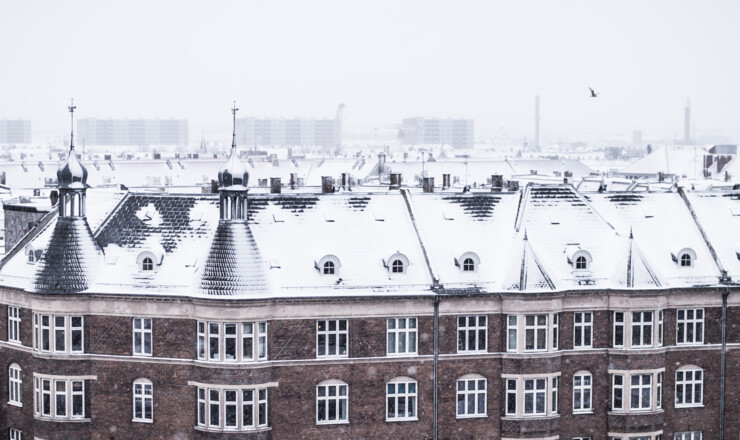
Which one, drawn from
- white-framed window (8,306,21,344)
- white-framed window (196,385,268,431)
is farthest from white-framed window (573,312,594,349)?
white-framed window (8,306,21,344)

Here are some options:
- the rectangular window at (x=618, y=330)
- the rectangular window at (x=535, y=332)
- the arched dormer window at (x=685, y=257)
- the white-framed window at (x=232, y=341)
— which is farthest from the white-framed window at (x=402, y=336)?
the arched dormer window at (x=685, y=257)

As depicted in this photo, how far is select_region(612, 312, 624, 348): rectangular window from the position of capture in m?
61.4

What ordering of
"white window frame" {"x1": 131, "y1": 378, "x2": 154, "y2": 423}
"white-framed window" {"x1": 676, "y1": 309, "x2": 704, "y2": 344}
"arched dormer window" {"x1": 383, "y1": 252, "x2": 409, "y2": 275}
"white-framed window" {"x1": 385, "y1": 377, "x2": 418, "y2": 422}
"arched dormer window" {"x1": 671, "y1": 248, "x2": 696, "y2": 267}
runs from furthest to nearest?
"arched dormer window" {"x1": 671, "y1": 248, "x2": 696, "y2": 267} → "white-framed window" {"x1": 676, "y1": 309, "x2": 704, "y2": 344} → "arched dormer window" {"x1": 383, "y1": 252, "x2": 409, "y2": 275} → "white-framed window" {"x1": 385, "y1": 377, "x2": 418, "y2": 422} → "white window frame" {"x1": 131, "y1": 378, "x2": 154, "y2": 423}

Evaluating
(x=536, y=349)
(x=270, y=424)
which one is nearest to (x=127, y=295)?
(x=270, y=424)

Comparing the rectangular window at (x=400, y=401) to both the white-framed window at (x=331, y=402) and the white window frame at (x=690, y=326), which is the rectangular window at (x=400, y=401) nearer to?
the white-framed window at (x=331, y=402)

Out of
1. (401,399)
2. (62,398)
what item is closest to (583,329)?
(401,399)

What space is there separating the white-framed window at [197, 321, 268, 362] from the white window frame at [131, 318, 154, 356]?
253 cm

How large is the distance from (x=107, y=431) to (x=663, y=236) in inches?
1093

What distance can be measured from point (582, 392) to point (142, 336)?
20.0 m

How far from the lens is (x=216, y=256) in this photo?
2282 inches

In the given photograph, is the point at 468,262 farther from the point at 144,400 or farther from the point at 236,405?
the point at 144,400

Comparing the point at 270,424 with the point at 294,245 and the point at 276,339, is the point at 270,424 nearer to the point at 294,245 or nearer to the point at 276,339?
the point at 276,339

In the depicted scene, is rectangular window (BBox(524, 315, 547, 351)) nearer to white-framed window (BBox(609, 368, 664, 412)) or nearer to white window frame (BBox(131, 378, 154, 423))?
white-framed window (BBox(609, 368, 664, 412))

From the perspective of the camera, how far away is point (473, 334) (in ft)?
198
